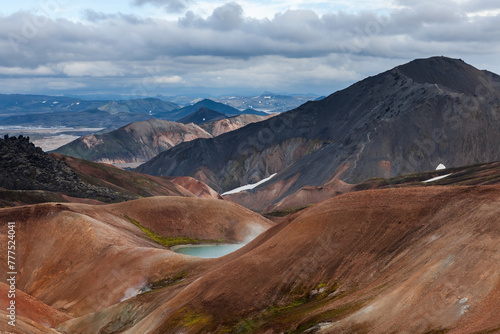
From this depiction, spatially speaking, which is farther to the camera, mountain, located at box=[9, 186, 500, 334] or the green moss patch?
the green moss patch

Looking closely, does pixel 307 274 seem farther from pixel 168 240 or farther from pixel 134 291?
pixel 168 240

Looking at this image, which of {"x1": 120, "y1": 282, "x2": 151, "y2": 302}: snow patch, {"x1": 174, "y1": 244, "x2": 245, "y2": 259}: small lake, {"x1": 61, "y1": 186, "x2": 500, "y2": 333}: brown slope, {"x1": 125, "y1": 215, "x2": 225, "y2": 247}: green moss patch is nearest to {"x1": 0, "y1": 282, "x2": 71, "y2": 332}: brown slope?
{"x1": 61, "y1": 186, "x2": 500, "y2": 333}: brown slope

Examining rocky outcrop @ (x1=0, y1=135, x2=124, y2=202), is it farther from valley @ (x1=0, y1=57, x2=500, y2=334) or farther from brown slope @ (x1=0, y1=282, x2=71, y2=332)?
brown slope @ (x1=0, y1=282, x2=71, y2=332)

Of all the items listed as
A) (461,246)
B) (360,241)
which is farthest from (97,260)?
(461,246)

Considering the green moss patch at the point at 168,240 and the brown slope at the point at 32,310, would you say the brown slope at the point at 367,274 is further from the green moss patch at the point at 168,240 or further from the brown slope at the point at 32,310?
the green moss patch at the point at 168,240

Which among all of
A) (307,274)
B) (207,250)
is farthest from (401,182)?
(307,274)
